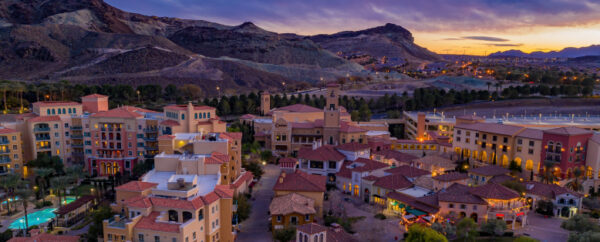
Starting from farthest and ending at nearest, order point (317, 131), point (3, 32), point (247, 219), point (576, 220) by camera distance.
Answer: point (3, 32) → point (317, 131) → point (247, 219) → point (576, 220)

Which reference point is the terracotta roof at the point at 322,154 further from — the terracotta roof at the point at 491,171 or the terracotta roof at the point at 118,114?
the terracotta roof at the point at 118,114

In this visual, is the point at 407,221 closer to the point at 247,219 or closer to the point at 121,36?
the point at 247,219

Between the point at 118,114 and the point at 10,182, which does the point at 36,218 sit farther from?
the point at 118,114

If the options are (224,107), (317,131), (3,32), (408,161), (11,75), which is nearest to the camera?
(408,161)

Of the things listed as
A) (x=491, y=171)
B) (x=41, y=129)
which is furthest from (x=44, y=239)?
(x=491, y=171)

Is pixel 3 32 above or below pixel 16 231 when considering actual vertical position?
above

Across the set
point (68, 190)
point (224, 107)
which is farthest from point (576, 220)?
point (224, 107)

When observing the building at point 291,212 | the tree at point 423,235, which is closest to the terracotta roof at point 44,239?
the building at point 291,212

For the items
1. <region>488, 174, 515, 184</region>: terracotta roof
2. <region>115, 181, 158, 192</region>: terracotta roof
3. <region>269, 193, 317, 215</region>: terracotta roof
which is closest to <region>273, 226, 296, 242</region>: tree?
<region>269, 193, 317, 215</region>: terracotta roof
